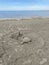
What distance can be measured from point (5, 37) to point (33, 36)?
693mm

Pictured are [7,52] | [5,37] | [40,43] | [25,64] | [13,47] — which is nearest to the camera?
[25,64]

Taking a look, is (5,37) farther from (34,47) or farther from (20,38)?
(34,47)

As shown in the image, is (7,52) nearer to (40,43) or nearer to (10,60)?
(10,60)

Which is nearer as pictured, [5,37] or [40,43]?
[40,43]

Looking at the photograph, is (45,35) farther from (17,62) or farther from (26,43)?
(17,62)

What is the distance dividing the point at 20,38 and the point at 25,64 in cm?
106

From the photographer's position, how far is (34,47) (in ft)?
10.3

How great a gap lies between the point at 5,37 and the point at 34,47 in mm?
836

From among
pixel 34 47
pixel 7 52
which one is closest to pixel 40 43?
pixel 34 47

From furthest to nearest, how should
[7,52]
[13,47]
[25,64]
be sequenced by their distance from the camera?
[13,47]
[7,52]
[25,64]

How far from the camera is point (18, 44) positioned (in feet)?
10.6

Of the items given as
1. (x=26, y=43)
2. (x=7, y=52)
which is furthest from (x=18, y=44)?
(x=7, y=52)

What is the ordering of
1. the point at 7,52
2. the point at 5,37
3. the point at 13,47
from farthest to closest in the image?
the point at 5,37, the point at 13,47, the point at 7,52

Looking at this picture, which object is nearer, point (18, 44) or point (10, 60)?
point (10, 60)
